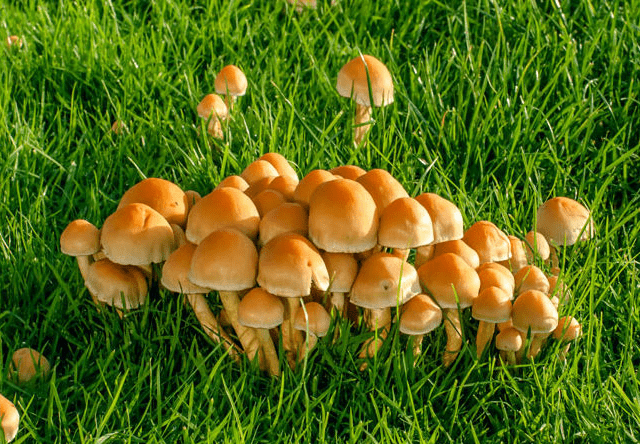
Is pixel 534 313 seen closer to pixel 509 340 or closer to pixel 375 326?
pixel 509 340

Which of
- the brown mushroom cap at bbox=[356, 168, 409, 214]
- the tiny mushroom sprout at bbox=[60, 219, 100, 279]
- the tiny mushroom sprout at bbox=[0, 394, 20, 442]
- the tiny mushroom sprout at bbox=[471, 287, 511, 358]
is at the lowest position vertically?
the tiny mushroom sprout at bbox=[0, 394, 20, 442]

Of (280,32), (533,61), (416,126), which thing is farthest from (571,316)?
(280,32)

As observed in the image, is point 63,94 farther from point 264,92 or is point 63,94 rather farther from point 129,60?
point 264,92

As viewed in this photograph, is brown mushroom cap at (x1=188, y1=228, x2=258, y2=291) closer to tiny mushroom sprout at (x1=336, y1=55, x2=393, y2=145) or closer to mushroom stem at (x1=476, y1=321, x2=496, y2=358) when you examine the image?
mushroom stem at (x1=476, y1=321, x2=496, y2=358)

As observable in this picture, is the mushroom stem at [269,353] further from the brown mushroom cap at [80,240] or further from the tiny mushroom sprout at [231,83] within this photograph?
the tiny mushroom sprout at [231,83]

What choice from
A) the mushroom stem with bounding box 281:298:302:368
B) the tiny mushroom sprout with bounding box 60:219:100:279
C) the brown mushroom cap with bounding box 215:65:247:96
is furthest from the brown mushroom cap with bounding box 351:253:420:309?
the brown mushroom cap with bounding box 215:65:247:96

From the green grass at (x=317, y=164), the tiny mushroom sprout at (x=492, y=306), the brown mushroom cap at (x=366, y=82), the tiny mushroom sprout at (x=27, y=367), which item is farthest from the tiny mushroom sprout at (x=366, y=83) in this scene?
the tiny mushroom sprout at (x=27, y=367)

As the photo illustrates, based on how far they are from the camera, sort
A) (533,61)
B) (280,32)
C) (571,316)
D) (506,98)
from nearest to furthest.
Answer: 1. (571,316)
2. (506,98)
3. (533,61)
4. (280,32)
